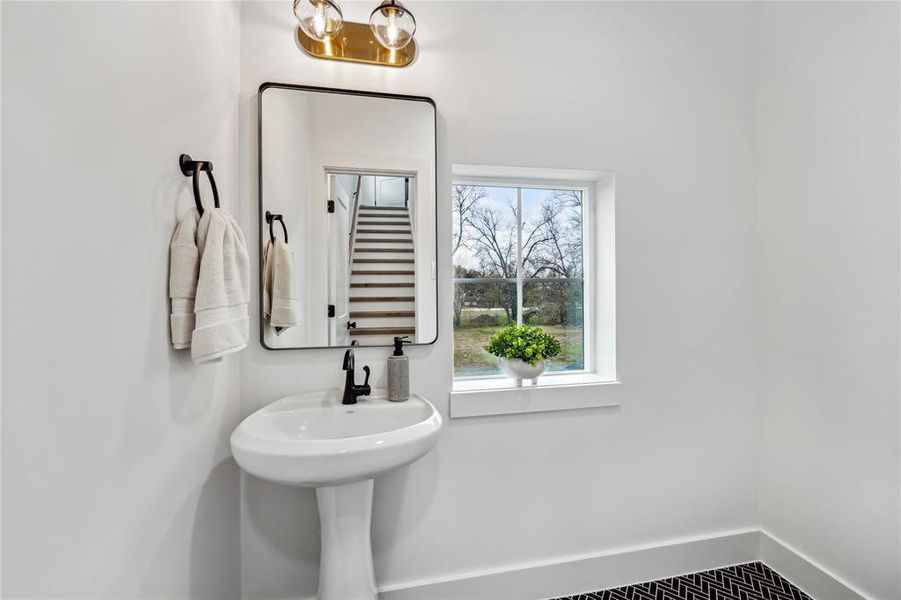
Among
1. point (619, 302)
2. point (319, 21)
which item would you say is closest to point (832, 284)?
point (619, 302)

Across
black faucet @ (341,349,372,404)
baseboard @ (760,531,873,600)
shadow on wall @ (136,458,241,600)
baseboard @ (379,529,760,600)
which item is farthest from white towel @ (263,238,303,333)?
baseboard @ (760,531,873,600)

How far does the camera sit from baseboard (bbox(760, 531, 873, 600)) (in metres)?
1.56

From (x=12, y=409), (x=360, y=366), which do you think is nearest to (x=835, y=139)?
(x=360, y=366)

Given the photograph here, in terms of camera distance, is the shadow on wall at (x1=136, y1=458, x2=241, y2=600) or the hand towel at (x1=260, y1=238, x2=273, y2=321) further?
the hand towel at (x1=260, y1=238, x2=273, y2=321)

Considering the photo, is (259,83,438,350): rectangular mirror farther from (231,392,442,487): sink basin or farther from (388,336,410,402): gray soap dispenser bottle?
(231,392,442,487): sink basin

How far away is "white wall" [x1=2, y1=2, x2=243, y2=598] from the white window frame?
2.95 feet

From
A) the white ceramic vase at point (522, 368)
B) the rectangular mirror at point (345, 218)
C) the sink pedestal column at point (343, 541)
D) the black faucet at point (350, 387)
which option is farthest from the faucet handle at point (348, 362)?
the white ceramic vase at point (522, 368)

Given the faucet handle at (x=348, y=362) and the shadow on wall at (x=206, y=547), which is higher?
the faucet handle at (x=348, y=362)

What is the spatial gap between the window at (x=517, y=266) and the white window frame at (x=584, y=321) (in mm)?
14

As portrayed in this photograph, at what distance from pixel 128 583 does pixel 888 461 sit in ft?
6.93

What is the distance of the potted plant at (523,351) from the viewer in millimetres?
1627

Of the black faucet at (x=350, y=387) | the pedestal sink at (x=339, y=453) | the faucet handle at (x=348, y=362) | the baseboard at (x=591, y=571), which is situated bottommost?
the baseboard at (x=591, y=571)

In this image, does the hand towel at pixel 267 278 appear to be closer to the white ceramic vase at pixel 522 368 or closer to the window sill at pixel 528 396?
the window sill at pixel 528 396

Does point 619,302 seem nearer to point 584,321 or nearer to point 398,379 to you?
point 584,321
